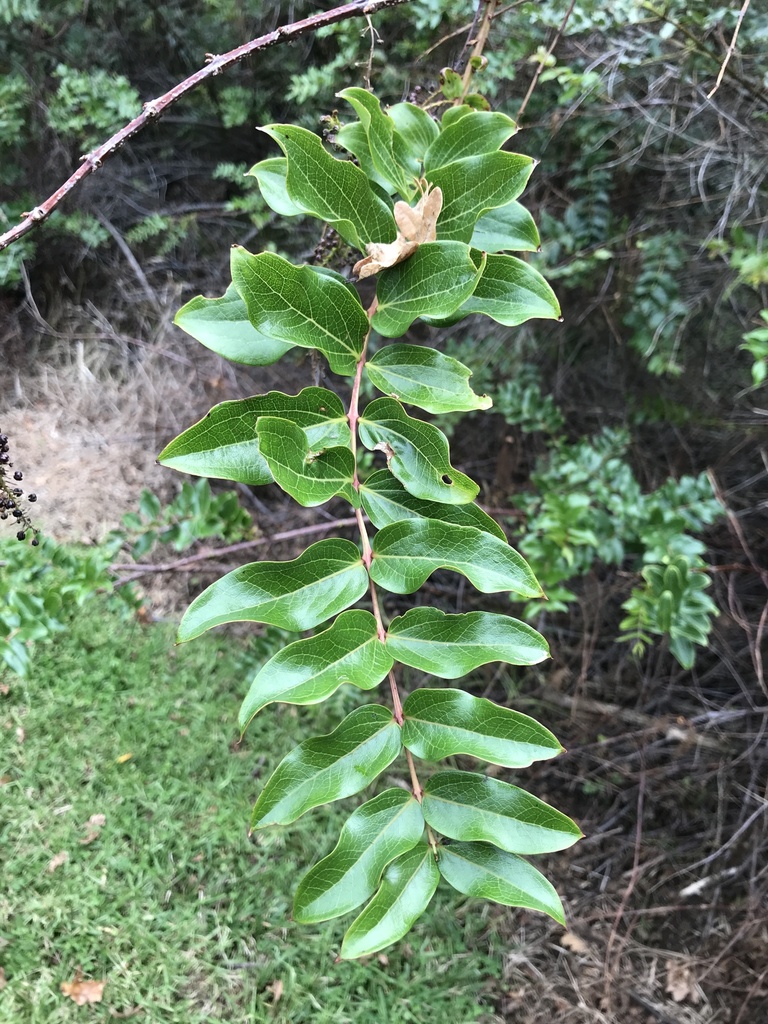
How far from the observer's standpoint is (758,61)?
4.27 feet

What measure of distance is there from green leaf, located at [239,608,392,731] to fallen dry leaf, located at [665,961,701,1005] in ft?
5.37

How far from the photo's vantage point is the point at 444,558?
0.53 metres

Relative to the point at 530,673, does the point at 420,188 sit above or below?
above

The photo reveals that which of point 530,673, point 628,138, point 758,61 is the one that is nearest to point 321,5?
point 628,138

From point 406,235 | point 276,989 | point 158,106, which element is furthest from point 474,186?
point 276,989

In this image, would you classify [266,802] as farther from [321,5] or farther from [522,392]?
[321,5]

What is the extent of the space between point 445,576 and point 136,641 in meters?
0.98

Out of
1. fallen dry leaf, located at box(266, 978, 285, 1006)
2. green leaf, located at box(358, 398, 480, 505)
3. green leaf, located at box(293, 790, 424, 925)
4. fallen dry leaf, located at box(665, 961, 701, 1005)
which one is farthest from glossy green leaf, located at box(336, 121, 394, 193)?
fallen dry leaf, located at box(665, 961, 701, 1005)

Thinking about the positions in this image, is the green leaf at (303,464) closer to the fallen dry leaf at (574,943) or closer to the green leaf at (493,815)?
the green leaf at (493,815)

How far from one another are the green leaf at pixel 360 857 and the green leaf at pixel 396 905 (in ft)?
0.04

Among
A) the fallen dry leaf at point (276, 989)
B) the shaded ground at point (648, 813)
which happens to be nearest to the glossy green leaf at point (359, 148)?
the shaded ground at point (648, 813)

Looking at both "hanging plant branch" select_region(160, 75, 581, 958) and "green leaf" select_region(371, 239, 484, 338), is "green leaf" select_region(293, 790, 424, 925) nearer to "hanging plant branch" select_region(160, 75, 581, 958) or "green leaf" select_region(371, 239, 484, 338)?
"hanging plant branch" select_region(160, 75, 581, 958)

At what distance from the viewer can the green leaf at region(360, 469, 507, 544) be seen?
547 mm

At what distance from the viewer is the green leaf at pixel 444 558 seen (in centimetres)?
51
